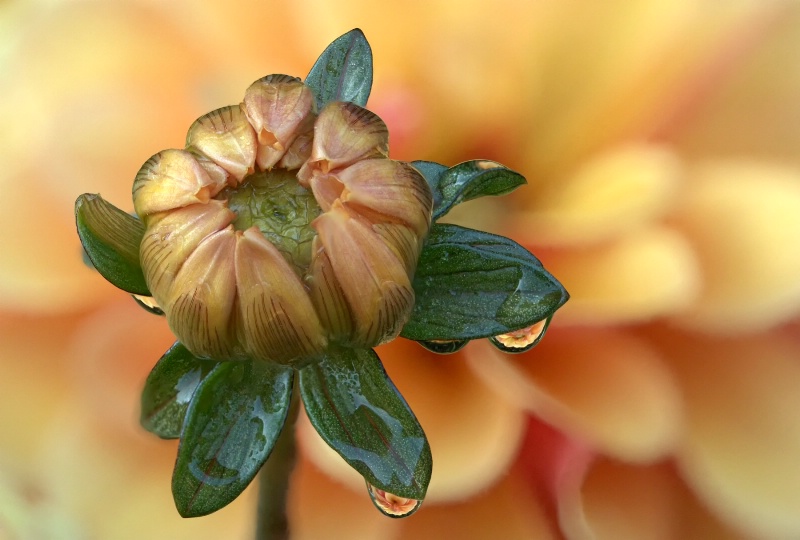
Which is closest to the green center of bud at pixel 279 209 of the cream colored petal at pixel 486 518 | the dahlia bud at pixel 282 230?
the dahlia bud at pixel 282 230

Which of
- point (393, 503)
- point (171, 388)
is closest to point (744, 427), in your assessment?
point (393, 503)

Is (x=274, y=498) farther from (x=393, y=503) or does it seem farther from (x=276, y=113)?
(x=276, y=113)

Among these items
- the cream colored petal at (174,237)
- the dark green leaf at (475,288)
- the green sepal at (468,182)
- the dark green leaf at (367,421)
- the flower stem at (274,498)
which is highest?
the cream colored petal at (174,237)

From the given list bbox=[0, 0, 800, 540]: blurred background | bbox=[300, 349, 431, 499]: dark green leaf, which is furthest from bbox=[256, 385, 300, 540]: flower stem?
bbox=[300, 349, 431, 499]: dark green leaf

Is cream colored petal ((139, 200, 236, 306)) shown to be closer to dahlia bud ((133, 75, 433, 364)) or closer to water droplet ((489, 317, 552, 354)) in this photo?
dahlia bud ((133, 75, 433, 364))

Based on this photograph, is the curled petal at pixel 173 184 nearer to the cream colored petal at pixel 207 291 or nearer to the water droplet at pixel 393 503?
the cream colored petal at pixel 207 291

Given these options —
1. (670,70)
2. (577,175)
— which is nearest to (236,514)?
(577,175)

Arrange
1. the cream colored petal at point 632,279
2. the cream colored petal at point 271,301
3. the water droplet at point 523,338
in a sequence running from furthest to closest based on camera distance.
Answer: the cream colored petal at point 632,279
the water droplet at point 523,338
the cream colored petal at point 271,301
